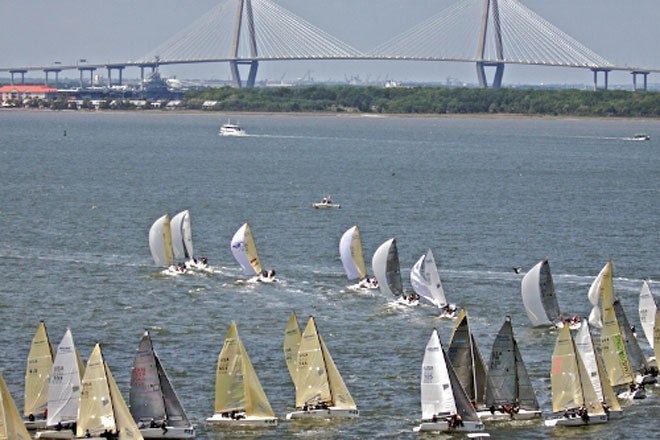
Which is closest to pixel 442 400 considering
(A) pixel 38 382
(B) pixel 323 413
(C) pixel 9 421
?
(B) pixel 323 413

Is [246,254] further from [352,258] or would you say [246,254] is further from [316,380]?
[316,380]

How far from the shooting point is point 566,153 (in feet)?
474

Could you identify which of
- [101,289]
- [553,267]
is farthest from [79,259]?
[553,267]

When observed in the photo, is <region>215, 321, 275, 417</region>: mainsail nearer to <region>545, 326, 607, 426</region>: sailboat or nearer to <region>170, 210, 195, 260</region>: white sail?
<region>545, 326, 607, 426</region>: sailboat

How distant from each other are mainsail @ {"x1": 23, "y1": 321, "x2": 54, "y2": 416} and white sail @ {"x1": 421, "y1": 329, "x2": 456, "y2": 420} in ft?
25.9

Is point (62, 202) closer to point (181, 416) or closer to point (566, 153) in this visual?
point (181, 416)

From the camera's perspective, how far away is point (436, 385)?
33.2 metres

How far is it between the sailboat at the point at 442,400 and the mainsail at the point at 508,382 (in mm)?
1356

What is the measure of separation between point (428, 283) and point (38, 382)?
677 inches

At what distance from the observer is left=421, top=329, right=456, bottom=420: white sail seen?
33.1 m

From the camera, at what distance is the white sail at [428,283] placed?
156 feet

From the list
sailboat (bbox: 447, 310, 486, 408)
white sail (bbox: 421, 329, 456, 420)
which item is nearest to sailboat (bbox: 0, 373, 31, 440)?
white sail (bbox: 421, 329, 456, 420)

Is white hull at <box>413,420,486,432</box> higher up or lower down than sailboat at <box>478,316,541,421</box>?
lower down

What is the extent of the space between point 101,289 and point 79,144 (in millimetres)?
98877
